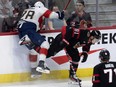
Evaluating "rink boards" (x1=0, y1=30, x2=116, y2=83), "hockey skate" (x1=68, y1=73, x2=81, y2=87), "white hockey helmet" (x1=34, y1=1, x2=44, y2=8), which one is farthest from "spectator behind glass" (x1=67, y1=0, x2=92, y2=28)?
"hockey skate" (x1=68, y1=73, x2=81, y2=87)

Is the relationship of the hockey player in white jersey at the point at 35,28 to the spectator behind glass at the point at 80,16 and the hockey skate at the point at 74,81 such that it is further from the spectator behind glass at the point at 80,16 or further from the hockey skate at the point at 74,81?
the spectator behind glass at the point at 80,16

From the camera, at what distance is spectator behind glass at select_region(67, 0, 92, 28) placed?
8.10 m

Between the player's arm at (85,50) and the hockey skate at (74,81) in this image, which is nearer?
the hockey skate at (74,81)

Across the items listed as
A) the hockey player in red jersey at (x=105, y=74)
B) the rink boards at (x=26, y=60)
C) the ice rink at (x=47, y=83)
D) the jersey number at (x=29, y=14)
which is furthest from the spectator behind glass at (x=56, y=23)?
the hockey player in red jersey at (x=105, y=74)

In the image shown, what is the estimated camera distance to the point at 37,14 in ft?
24.2

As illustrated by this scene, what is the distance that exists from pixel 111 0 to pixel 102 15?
345mm

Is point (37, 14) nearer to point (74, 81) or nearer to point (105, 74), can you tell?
point (74, 81)

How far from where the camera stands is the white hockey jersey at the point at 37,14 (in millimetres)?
7324

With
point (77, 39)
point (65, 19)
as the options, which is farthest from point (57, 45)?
point (65, 19)

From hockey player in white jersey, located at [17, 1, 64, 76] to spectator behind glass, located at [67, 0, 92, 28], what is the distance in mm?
731

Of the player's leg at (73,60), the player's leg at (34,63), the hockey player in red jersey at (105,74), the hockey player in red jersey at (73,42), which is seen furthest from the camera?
the player's leg at (34,63)

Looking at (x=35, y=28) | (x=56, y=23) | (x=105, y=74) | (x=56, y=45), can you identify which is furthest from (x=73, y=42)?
(x=105, y=74)

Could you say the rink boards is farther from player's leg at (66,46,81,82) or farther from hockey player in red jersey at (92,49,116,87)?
hockey player in red jersey at (92,49,116,87)

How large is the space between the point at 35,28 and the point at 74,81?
0.93 meters
